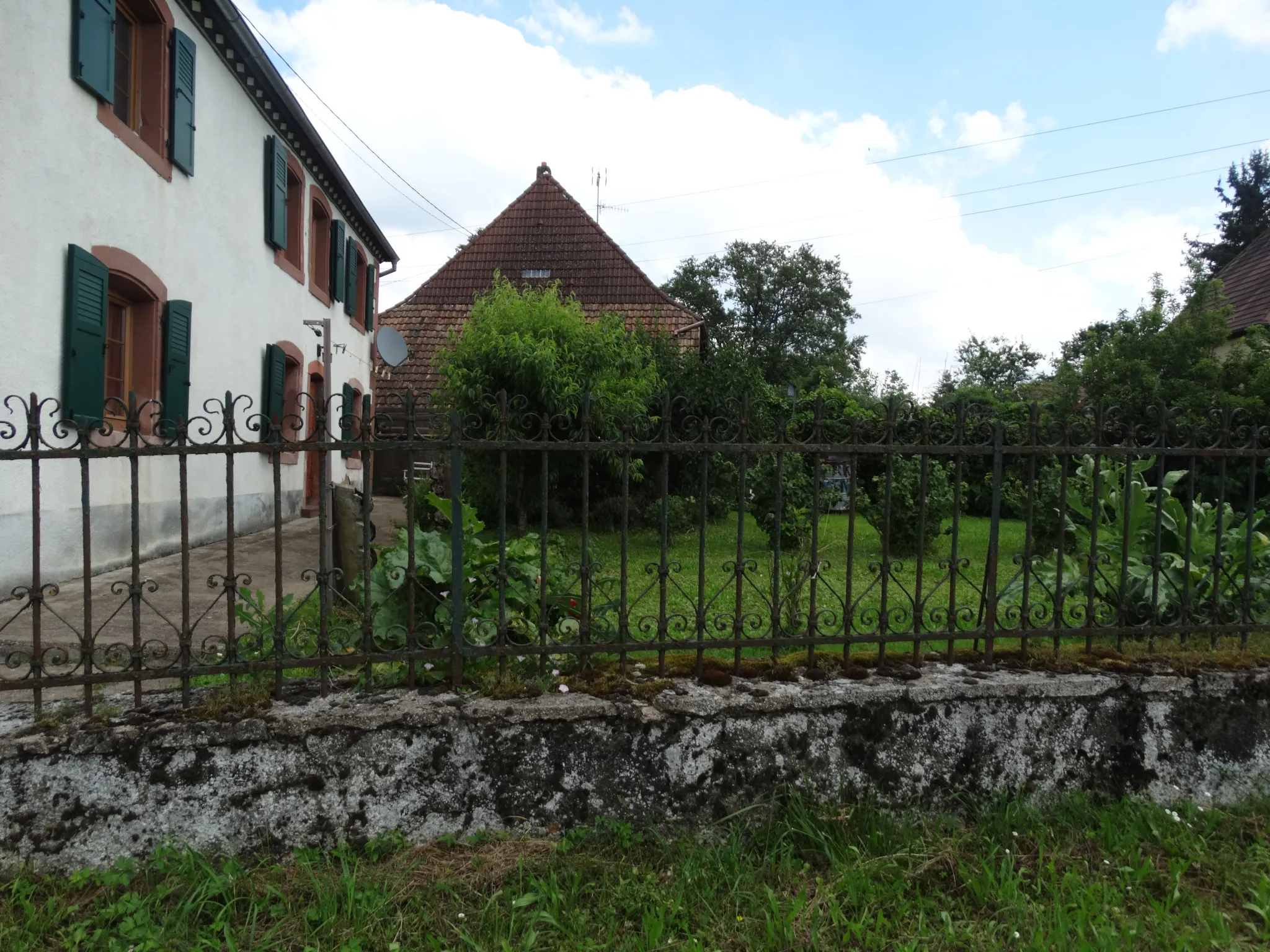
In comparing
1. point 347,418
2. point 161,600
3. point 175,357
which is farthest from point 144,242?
point 347,418

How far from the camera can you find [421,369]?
17.1 m

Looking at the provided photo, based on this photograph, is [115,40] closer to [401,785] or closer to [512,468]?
[512,468]

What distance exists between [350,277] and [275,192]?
438cm

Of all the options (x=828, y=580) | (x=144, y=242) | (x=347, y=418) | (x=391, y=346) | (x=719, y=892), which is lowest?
(x=719, y=892)

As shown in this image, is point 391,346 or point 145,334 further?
point 391,346

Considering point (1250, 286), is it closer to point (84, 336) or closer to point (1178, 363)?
point (1178, 363)

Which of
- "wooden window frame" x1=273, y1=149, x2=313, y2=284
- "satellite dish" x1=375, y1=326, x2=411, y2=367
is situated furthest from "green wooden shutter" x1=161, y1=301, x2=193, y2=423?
"wooden window frame" x1=273, y1=149, x2=313, y2=284

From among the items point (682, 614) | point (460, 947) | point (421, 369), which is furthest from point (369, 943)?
point (421, 369)

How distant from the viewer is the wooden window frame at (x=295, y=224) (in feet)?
37.3

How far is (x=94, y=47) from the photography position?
636 cm

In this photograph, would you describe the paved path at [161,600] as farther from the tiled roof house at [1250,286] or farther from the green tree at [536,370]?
the tiled roof house at [1250,286]

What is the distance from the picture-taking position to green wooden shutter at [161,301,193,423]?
25.7 ft

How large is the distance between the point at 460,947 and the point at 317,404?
64.3 inches

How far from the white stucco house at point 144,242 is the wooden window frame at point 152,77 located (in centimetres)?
2
